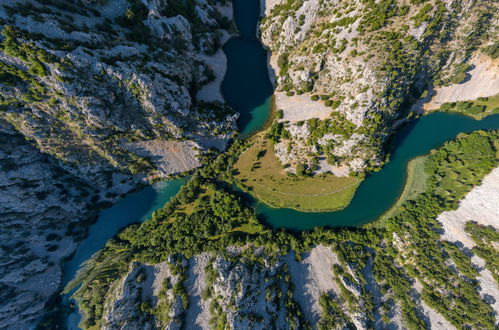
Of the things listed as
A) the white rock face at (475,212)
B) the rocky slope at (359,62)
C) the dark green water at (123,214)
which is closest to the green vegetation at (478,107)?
the rocky slope at (359,62)

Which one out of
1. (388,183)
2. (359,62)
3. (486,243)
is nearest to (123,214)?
(359,62)

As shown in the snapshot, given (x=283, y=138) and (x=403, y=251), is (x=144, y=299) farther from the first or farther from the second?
(x=403, y=251)

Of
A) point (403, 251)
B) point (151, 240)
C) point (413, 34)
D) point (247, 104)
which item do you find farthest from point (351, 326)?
point (413, 34)

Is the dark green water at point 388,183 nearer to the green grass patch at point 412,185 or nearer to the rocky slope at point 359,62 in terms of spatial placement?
the green grass patch at point 412,185

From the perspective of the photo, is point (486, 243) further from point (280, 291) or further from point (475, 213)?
point (280, 291)

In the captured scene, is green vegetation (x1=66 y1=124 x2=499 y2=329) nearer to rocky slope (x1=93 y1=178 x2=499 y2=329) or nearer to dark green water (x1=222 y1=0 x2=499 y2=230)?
rocky slope (x1=93 y1=178 x2=499 y2=329)

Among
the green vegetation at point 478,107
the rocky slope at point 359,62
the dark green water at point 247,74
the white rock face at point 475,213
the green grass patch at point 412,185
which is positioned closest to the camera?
the rocky slope at point 359,62
